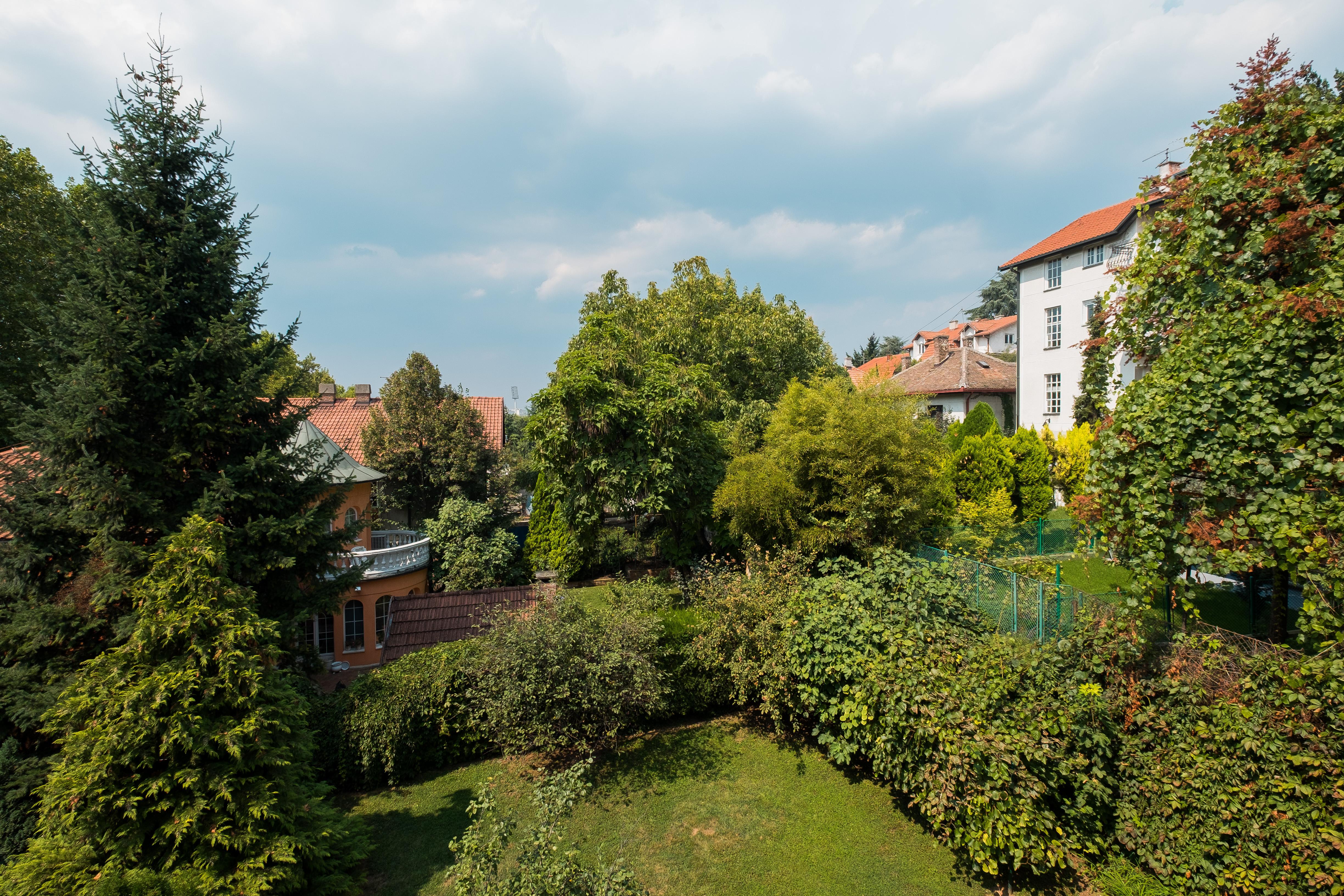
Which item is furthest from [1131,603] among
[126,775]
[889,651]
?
[126,775]

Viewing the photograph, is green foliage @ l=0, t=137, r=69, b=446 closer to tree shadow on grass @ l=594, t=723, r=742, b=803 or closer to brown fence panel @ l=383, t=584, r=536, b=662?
brown fence panel @ l=383, t=584, r=536, b=662

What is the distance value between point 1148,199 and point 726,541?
457 inches

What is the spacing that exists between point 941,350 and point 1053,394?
13.0m

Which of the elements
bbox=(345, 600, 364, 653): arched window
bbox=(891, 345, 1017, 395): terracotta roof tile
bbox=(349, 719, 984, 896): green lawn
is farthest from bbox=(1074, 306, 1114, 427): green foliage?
bbox=(891, 345, 1017, 395): terracotta roof tile

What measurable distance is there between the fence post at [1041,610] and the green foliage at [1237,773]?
2535 mm

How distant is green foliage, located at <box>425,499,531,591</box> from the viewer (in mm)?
18688

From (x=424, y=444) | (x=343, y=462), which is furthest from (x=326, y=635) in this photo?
(x=424, y=444)

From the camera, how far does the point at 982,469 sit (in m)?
19.9

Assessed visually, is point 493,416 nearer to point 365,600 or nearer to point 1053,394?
point 365,600

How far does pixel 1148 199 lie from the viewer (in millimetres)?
8195

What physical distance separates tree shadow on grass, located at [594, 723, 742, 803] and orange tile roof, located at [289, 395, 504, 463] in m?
17.2

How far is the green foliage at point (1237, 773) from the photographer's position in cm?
514

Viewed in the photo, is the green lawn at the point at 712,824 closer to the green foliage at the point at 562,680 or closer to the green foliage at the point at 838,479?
the green foliage at the point at 562,680

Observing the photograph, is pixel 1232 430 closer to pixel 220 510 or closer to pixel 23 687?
pixel 220 510
